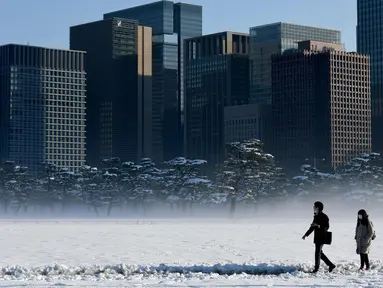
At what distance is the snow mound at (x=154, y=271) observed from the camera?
27656mm

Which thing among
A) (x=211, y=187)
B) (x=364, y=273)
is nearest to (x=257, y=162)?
(x=211, y=187)

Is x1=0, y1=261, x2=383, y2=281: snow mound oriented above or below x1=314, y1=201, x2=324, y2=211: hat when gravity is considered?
below

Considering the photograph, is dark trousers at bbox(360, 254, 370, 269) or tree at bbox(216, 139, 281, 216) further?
tree at bbox(216, 139, 281, 216)

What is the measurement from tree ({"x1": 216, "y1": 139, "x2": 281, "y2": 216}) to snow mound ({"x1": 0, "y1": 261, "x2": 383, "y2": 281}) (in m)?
77.6

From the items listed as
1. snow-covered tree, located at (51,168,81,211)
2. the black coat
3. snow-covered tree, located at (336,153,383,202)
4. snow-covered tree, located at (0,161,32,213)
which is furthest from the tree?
the black coat

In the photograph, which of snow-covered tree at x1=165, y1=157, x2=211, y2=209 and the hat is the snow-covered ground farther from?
snow-covered tree at x1=165, y1=157, x2=211, y2=209

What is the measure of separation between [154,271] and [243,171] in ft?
266

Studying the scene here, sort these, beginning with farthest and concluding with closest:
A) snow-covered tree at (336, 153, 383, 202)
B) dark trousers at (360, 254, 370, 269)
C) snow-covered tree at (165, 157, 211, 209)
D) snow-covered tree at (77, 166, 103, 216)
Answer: snow-covered tree at (77, 166, 103, 216), snow-covered tree at (336, 153, 383, 202), snow-covered tree at (165, 157, 211, 209), dark trousers at (360, 254, 370, 269)

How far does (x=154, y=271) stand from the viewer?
28.7 metres

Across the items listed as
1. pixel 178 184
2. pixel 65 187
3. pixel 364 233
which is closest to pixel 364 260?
pixel 364 233

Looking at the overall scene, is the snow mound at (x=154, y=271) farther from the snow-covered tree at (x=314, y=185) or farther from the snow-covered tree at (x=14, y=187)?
the snow-covered tree at (x=14, y=187)

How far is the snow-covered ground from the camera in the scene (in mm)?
26594

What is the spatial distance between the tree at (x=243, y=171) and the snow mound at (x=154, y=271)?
255 feet

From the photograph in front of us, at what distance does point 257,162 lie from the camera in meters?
111
